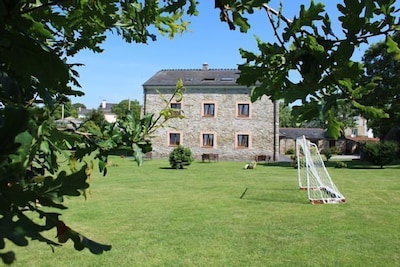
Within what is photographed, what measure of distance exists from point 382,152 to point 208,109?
1576 centimetres

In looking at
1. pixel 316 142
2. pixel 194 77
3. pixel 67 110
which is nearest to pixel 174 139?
pixel 194 77

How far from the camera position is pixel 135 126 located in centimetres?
182

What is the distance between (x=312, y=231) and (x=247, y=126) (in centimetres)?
2910

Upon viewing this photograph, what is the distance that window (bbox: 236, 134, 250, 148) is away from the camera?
38.1m

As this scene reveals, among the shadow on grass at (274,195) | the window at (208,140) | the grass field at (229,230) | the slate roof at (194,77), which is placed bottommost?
the grass field at (229,230)

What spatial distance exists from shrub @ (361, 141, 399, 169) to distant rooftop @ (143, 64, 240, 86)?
1359 centimetres

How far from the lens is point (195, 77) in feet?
131

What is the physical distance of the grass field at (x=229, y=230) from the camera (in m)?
6.91

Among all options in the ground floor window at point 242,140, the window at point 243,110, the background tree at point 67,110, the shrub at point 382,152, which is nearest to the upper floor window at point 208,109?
the window at point 243,110

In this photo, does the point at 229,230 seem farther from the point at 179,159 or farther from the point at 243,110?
the point at 243,110

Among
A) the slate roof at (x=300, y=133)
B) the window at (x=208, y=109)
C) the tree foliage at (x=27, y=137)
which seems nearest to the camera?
→ the tree foliage at (x=27, y=137)

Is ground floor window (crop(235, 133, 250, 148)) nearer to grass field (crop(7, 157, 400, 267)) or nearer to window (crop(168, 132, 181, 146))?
window (crop(168, 132, 181, 146))

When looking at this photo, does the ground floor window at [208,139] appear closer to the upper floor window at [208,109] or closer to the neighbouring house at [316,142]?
the upper floor window at [208,109]

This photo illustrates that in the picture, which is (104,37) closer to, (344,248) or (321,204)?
(344,248)
